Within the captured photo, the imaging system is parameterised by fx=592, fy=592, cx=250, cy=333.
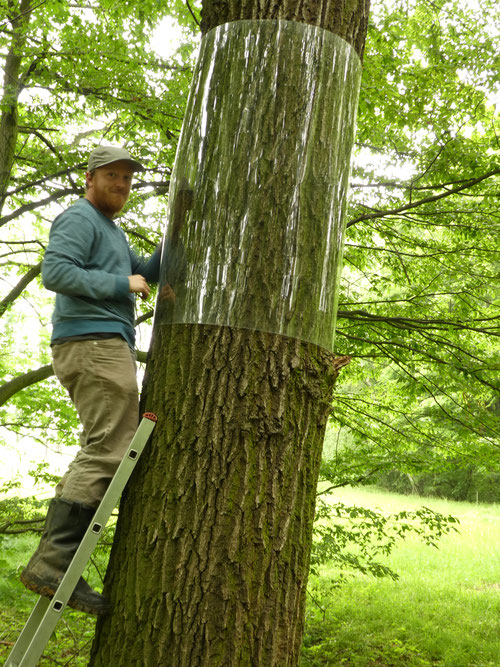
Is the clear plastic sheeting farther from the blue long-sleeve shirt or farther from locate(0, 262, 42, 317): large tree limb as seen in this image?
locate(0, 262, 42, 317): large tree limb

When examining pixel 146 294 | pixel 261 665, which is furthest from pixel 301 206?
pixel 261 665

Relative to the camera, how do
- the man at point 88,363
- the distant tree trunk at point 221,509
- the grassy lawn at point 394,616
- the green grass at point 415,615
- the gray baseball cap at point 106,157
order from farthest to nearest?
the green grass at point 415,615 < the grassy lawn at point 394,616 < the gray baseball cap at point 106,157 < the man at point 88,363 < the distant tree trunk at point 221,509

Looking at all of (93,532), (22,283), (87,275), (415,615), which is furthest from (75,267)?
(415,615)

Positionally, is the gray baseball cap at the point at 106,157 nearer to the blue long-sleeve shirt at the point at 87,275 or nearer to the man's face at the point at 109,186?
the man's face at the point at 109,186

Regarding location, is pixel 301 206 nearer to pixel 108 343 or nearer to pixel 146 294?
pixel 146 294

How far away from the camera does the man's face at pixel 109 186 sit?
2.38 meters

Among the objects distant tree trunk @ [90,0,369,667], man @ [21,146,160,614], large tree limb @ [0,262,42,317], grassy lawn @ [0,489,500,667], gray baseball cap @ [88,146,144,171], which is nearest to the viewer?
distant tree trunk @ [90,0,369,667]

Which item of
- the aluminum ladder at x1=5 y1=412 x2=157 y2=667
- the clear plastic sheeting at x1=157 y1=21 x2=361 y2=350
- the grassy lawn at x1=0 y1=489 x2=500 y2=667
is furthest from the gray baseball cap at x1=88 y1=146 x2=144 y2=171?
the grassy lawn at x1=0 y1=489 x2=500 y2=667

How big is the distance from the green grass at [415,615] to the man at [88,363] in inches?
169

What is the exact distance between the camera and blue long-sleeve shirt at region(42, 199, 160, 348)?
6.60 feet

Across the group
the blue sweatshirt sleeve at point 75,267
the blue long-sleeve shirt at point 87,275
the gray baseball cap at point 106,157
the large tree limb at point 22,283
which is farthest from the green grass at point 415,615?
the gray baseball cap at point 106,157

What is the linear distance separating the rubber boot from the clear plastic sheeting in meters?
0.69

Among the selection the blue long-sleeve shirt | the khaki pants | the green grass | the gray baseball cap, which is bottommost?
the green grass

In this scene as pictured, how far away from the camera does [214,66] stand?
2.06 m
